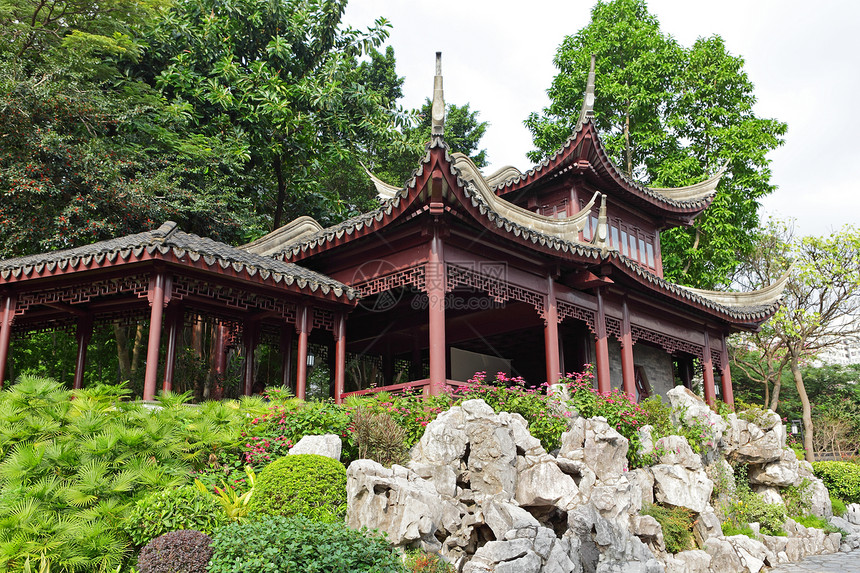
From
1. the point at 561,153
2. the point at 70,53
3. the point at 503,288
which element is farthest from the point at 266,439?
the point at 70,53

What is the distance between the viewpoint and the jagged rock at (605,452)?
7.94 meters

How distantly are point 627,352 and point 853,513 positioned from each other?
A: 7.13 metres

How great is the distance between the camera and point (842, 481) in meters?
16.2

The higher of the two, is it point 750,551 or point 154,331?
point 154,331

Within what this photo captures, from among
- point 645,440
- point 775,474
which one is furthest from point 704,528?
point 775,474

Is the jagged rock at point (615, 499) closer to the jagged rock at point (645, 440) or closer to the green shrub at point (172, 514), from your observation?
the jagged rock at point (645, 440)

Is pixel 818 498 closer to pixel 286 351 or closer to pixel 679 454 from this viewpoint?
pixel 679 454

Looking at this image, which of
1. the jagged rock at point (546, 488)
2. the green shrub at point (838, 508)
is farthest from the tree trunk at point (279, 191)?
the green shrub at point (838, 508)

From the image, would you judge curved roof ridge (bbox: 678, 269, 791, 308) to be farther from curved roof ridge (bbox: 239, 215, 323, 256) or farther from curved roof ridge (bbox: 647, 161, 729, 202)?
curved roof ridge (bbox: 239, 215, 323, 256)

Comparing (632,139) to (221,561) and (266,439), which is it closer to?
(266,439)

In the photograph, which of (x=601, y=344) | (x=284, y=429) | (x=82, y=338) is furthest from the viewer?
(x=601, y=344)

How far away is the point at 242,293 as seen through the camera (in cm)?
975

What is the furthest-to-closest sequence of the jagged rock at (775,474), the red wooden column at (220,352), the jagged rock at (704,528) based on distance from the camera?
1. the jagged rock at (775,474)
2. the red wooden column at (220,352)
3. the jagged rock at (704,528)

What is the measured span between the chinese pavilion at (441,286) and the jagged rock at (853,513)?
3.48 metres
